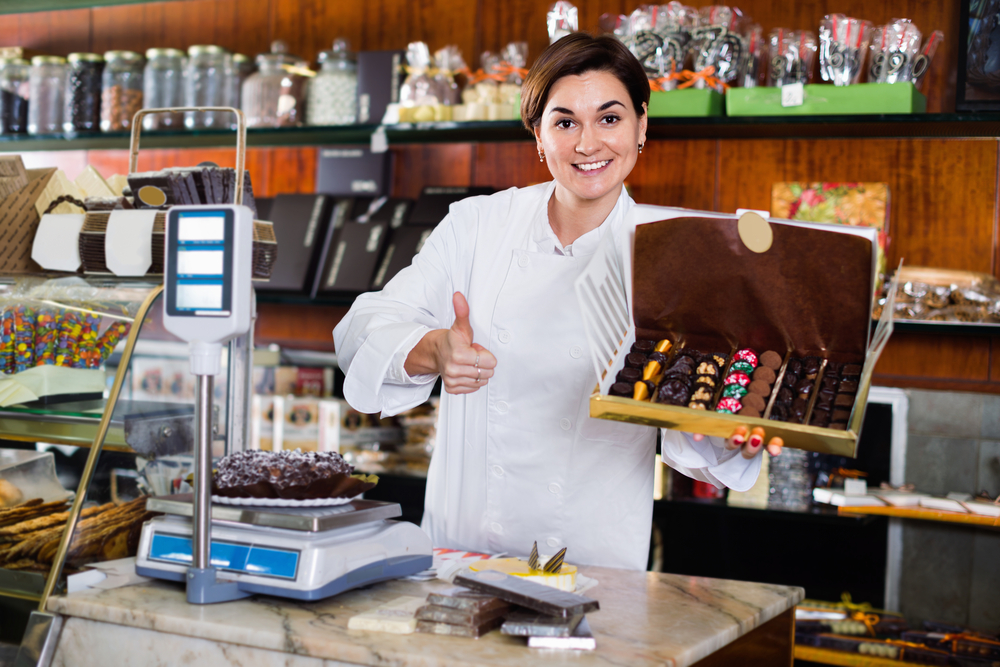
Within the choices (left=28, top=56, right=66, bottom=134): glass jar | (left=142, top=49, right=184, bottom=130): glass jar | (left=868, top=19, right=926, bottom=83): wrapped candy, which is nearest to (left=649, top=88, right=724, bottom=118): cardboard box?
(left=868, top=19, right=926, bottom=83): wrapped candy

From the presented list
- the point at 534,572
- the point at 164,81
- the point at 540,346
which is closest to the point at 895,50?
the point at 540,346

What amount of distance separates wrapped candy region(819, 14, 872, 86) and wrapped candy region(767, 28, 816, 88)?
0.14ft

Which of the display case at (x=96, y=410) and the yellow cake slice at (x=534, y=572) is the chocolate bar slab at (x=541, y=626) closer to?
the yellow cake slice at (x=534, y=572)

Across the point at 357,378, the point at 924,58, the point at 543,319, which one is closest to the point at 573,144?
the point at 543,319

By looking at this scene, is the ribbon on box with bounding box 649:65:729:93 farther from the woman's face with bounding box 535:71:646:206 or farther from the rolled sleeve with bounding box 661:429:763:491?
the rolled sleeve with bounding box 661:429:763:491

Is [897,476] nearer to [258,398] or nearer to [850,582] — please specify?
[850,582]

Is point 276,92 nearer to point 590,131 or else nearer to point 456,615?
point 590,131

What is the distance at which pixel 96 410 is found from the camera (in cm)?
172

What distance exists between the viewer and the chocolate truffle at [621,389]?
1.42 metres

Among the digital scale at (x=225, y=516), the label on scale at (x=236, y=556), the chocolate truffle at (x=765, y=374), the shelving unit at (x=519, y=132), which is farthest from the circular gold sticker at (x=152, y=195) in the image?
the shelving unit at (x=519, y=132)

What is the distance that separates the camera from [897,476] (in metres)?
2.79

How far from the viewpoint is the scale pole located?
4.27 feet

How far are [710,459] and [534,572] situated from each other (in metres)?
0.40

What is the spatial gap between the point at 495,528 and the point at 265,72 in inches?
84.5
